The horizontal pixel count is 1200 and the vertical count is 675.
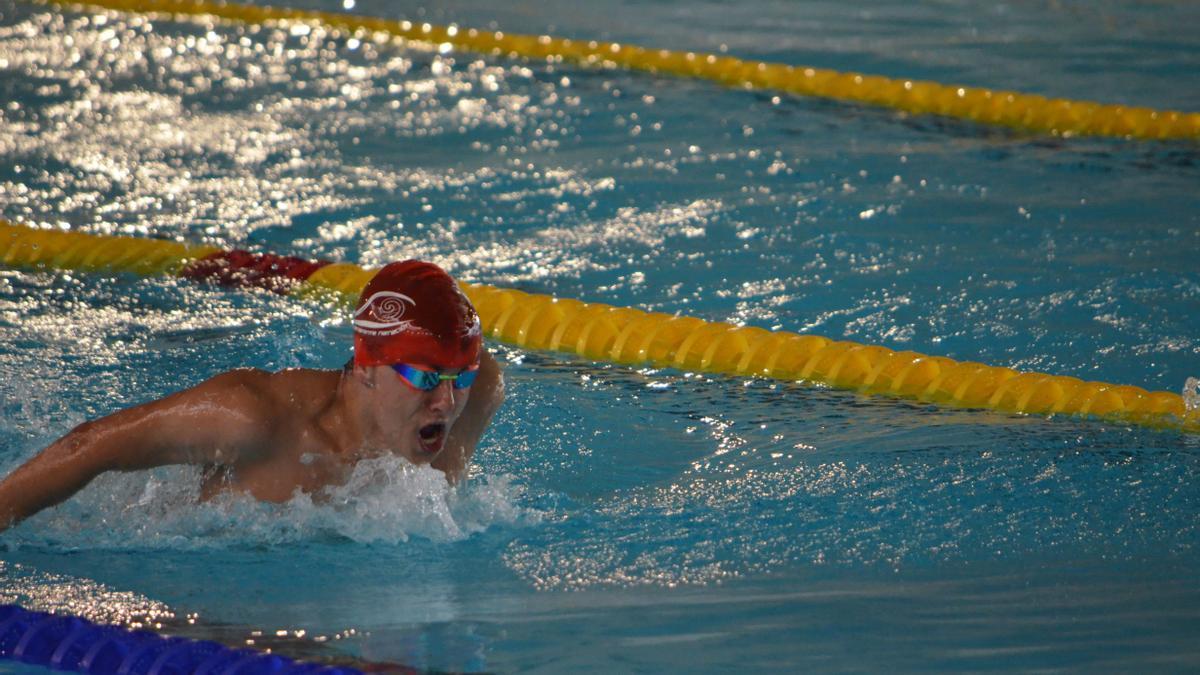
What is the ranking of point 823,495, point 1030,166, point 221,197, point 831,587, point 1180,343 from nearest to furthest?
1. point 831,587
2. point 823,495
3. point 1180,343
4. point 221,197
5. point 1030,166

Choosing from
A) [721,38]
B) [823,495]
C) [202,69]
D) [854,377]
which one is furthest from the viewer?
[721,38]

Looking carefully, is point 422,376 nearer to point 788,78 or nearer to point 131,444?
point 131,444

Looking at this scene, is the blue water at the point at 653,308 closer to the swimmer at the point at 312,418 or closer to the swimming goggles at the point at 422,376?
the swimmer at the point at 312,418

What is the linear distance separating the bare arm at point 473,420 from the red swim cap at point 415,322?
0.35 metres

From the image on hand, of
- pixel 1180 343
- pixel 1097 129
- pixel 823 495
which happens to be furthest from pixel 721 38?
pixel 823 495

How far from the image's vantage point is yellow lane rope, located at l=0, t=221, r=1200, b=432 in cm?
396

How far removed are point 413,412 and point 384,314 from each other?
21 centimetres

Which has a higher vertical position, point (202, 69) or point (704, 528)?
point (202, 69)

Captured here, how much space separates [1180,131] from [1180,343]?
2.76 metres

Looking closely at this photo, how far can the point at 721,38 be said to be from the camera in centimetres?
901

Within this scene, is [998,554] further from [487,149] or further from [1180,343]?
[487,149]

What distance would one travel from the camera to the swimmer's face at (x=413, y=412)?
2.86 metres

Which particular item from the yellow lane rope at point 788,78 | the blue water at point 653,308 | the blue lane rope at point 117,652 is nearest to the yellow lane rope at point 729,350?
the blue water at point 653,308

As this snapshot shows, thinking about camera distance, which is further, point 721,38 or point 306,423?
point 721,38
